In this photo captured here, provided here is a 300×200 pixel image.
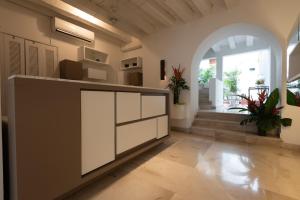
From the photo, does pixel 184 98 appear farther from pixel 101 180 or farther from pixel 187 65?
pixel 101 180

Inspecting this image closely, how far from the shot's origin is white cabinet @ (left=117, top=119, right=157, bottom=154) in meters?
1.61

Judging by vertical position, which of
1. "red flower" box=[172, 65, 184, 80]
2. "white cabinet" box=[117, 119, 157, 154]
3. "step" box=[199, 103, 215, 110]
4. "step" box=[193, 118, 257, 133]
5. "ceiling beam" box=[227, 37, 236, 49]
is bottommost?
"step" box=[193, 118, 257, 133]

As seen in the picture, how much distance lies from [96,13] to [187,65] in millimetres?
2269

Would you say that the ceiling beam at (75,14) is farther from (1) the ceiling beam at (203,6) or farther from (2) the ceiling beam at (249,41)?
(2) the ceiling beam at (249,41)

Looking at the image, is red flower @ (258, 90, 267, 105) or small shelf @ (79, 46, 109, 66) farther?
small shelf @ (79, 46, 109, 66)

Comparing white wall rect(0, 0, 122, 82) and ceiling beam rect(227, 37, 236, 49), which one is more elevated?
ceiling beam rect(227, 37, 236, 49)

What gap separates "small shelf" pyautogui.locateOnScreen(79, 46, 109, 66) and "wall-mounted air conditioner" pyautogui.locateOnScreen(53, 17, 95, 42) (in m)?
0.23

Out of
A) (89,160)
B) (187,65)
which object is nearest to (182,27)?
(187,65)

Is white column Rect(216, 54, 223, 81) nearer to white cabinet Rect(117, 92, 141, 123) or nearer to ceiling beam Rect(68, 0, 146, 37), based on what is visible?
ceiling beam Rect(68, 0, 146, 37)

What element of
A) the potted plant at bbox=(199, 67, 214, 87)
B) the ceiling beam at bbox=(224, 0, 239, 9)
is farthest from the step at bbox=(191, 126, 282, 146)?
the potted plant at bbox=(199, 67, 214, 87)

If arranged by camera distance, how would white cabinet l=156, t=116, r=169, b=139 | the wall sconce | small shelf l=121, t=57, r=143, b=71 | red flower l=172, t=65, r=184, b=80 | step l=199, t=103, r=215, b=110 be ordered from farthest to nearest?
step l=199, t=103, r=215, b=110 → small shelf l=121, t=57, r=143, b=71 → the wall sconce → red flower l=172, t=65, r=184, b=80 → white cabinet l=156, t=116, r=169, b=139

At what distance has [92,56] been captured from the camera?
3682mm

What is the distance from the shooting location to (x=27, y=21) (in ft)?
8.70

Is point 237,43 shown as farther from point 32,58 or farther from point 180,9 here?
point 32,58
